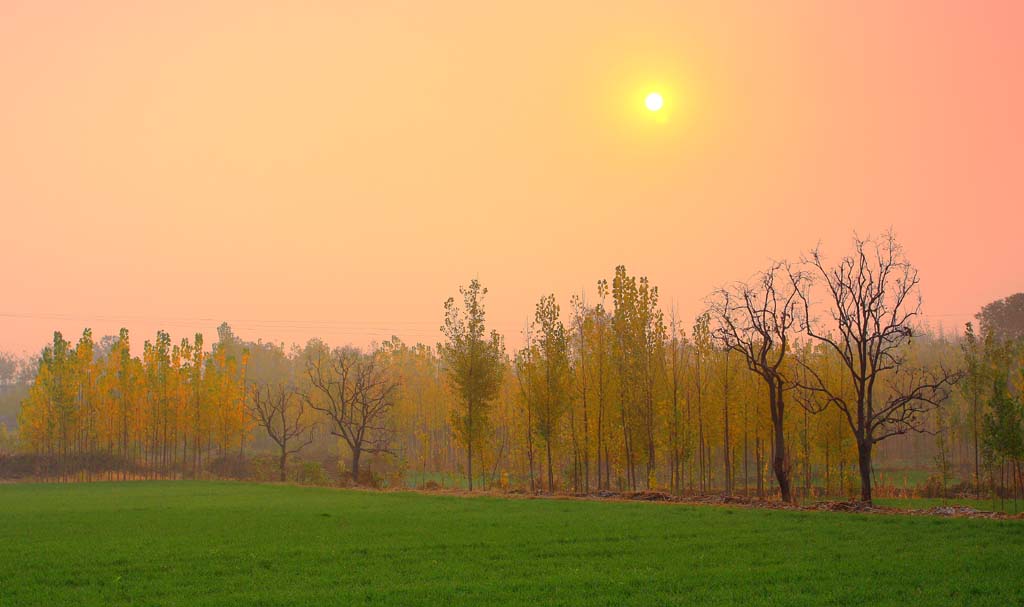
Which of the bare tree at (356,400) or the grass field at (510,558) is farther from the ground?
the bare tree at (356,400)

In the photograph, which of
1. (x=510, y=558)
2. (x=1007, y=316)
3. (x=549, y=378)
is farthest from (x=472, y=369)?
(x=1007, y=316)

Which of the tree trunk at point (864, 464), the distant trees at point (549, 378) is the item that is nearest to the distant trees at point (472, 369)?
the distant trees at point (549, 378)

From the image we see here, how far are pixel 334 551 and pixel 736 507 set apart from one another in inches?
600

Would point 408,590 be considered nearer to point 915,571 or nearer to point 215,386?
point 915,571

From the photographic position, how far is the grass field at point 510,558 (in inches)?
515

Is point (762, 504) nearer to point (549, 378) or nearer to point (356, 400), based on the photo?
point (549, 378)

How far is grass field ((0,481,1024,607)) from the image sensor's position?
42.9ft

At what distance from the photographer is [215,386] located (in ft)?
203

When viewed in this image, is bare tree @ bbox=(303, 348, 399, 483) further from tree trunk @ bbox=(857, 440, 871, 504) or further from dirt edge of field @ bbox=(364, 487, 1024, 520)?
tree trunk @ bbox=(857, 440, 871, 504)

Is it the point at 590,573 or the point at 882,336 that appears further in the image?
the point at 882,336

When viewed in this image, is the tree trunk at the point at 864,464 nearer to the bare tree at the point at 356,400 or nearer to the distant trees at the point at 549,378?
the distant trees at the point at 549,378

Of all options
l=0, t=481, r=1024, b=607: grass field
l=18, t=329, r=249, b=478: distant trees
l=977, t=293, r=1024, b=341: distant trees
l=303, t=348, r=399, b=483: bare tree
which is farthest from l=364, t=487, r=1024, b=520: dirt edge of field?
l=977, t=293, r=1024, b=341: distant trees

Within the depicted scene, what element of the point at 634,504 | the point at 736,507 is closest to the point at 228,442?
the point at 634,504

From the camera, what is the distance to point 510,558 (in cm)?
1678
